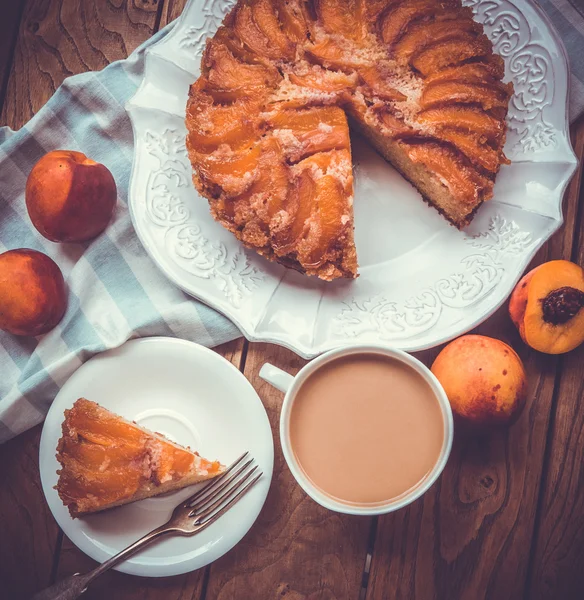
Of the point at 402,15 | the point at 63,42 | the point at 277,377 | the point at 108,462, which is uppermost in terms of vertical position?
the point at 63,42

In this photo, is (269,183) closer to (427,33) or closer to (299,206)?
(299,206)

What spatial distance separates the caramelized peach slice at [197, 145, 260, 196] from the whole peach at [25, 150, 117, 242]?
0.44 meters

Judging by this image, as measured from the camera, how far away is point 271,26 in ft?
6.46

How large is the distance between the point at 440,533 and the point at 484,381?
65 cm

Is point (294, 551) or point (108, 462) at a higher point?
point (108, 462)

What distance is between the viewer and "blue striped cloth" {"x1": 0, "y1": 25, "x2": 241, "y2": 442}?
Answer: 2123 millimetres

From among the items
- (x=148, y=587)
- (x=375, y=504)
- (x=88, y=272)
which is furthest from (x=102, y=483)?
(x=375, y=504)

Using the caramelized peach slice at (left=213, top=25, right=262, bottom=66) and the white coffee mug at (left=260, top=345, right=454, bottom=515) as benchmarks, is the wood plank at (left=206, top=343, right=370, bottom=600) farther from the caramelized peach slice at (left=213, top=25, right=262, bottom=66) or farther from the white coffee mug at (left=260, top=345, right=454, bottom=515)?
the caramelized peach slice at (left=213, top=25, right=262, bottom=66)

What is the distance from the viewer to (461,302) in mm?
2018

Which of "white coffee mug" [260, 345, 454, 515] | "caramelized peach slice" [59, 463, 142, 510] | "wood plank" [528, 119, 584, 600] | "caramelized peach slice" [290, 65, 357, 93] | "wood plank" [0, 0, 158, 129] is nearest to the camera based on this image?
"white coffee mug" [260, 345, 454, 515]

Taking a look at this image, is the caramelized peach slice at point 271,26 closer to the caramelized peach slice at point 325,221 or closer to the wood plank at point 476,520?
the caramelized peach slice at point 325,221

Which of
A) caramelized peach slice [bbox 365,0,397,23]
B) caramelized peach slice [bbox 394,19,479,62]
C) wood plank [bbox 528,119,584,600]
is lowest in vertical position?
wood plank [bbox 528,119,584,600]

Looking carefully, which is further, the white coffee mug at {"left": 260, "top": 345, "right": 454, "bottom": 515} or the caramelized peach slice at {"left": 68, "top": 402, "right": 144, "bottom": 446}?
the caramelized peach slice at {"left": 68, "top": 402, "right": 144, "bottom": 446}

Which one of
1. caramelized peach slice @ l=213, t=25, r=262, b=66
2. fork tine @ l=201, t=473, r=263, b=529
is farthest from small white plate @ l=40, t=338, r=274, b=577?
caramelized peach slice @ l=213, t=25, r=262, b=66
